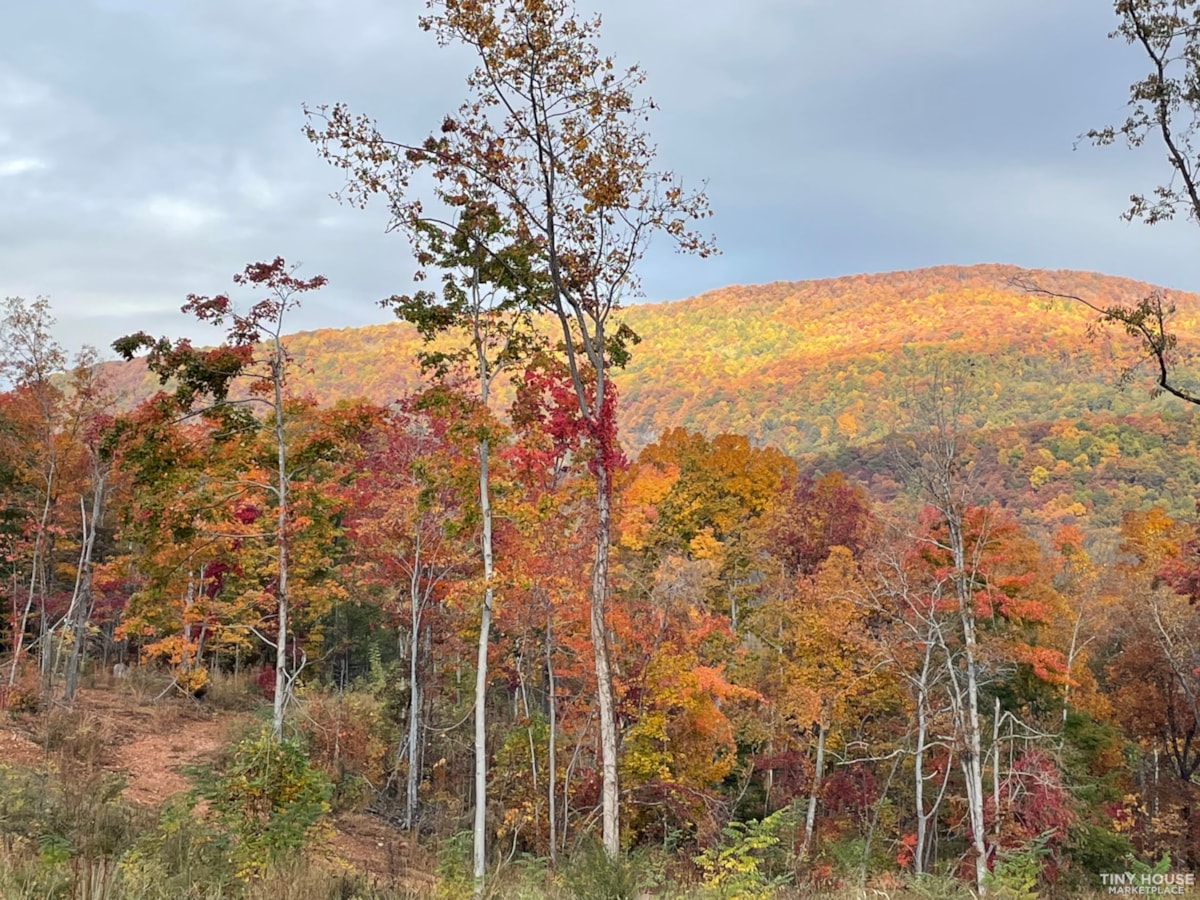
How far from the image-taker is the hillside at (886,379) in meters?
78.6

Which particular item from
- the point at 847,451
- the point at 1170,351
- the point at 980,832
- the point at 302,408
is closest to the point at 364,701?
the point at 302,408

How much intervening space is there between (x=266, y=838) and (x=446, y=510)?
45.1 ft

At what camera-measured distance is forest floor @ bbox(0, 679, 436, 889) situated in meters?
14.1

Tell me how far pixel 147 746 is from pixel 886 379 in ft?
419

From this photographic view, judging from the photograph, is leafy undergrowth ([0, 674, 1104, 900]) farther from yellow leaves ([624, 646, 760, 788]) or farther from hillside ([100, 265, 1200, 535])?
hillside ([100, 265, 1200, 535])

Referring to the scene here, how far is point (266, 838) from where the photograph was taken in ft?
24.6

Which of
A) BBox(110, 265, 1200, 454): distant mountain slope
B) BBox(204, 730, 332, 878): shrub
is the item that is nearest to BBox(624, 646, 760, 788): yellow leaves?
BBox(204, 730, 332, 878): shrub

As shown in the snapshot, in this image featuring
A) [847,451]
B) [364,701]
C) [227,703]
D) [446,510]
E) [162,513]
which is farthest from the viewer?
[847,451]

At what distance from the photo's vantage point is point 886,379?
13012 cm

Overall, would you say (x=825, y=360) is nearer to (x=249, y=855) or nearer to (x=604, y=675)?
(x=604, y=675)

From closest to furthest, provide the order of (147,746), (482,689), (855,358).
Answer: (482,689) < (147,746) < (855,358)

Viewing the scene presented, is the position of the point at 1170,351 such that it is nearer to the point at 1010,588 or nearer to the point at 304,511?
the point at 1010,588

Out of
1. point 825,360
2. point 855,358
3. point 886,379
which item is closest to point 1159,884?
point 886,379

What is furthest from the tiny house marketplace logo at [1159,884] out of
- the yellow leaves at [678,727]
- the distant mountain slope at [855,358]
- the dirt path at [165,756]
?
the distant mountain slope at [855,358]
